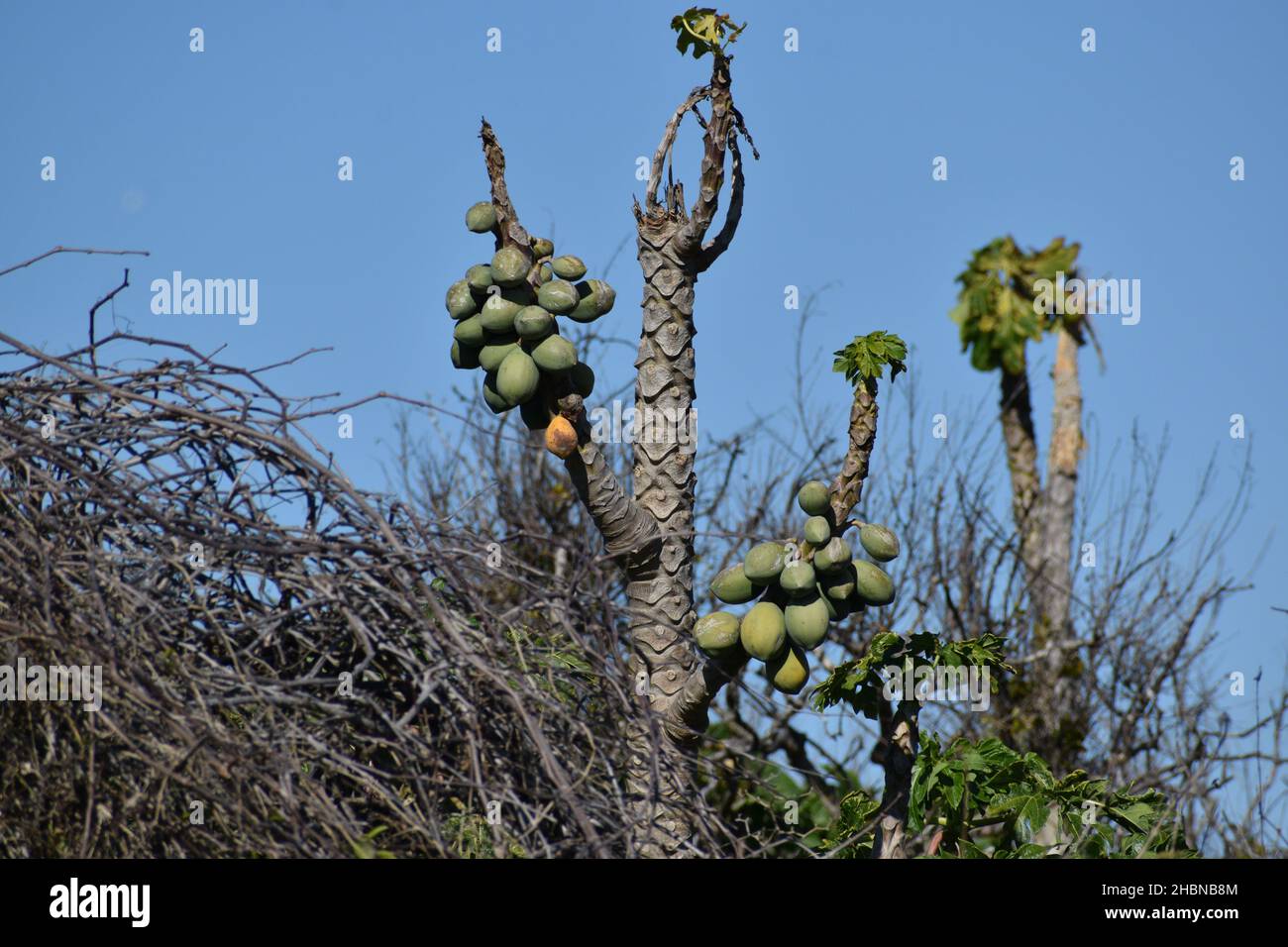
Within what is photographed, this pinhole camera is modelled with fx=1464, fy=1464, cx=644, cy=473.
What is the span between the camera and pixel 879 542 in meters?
3.88

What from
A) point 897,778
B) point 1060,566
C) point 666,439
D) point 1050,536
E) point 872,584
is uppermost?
point 1050,536

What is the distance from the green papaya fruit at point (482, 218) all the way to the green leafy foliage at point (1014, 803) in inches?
76.8

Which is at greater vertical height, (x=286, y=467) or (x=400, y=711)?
(x=286, y=467)

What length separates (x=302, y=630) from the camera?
3.39 metres

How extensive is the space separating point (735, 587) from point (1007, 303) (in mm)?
14299

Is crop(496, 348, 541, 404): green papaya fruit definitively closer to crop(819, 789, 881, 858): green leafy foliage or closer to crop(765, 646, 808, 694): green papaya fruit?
crop(765, 646, 808, 694): green papaya fruit

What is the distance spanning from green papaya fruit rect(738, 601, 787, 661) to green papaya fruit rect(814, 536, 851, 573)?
17 centimetres

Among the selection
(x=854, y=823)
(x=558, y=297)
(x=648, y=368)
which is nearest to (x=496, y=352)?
(x=558, y=297)

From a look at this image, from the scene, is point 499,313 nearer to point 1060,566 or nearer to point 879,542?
point 879,542
